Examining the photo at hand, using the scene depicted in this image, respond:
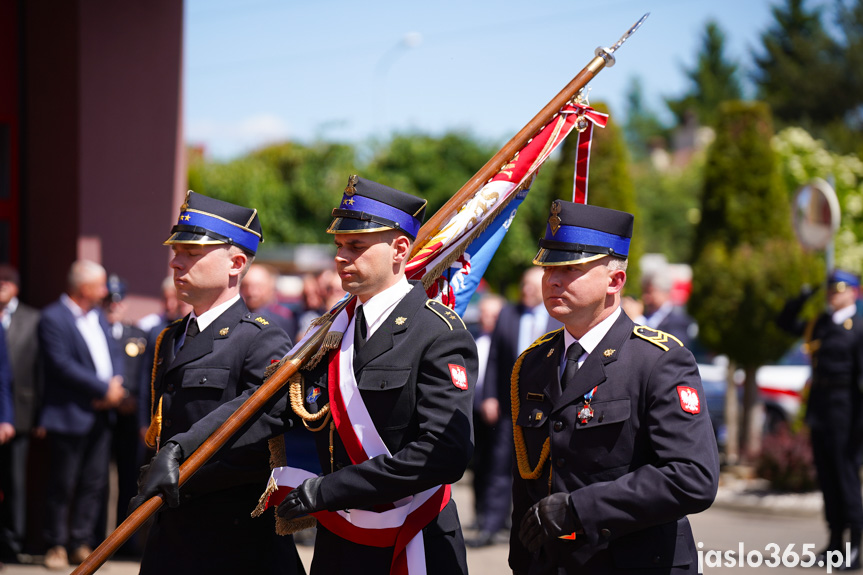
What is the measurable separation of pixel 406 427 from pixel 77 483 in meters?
5.22

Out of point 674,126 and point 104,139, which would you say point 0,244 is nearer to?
point 104,139

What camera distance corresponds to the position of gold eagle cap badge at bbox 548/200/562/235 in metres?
3.38

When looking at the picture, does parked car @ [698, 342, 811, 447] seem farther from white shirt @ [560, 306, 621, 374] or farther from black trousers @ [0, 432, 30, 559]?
white shirt @ [560, 306, 621, 374]

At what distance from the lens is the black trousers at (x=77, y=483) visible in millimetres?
7445

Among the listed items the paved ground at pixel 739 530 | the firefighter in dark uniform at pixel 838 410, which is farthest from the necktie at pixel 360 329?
the firefighter in dark uniform at pixel 838 410

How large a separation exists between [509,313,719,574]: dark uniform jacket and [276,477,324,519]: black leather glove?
0.69 m

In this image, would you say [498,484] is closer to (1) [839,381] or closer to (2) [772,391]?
(1) [839,381]

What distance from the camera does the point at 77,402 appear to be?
7.54 m

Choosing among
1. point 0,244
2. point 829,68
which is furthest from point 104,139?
point 829,68

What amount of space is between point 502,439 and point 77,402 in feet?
11.6

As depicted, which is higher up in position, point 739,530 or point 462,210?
point 462,210

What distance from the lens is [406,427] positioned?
3334 millimetres

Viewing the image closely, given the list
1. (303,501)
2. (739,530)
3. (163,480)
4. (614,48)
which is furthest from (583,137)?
(739,530)

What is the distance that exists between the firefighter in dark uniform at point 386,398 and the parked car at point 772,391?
36.6ft
